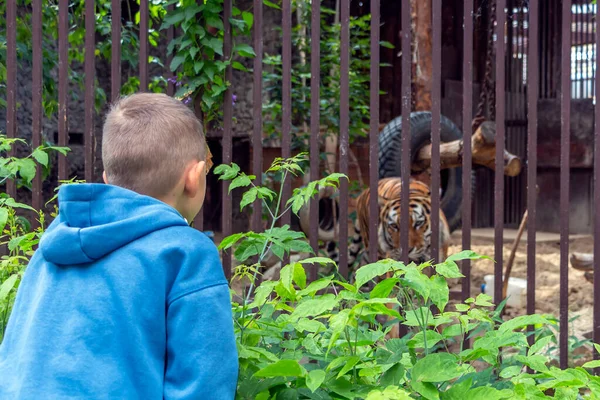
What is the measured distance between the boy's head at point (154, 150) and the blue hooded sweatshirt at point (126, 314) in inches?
3.0

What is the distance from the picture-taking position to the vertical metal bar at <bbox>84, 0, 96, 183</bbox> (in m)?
3.11

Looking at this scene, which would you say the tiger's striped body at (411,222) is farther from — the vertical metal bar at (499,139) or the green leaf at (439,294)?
the green leaf at (439,294)

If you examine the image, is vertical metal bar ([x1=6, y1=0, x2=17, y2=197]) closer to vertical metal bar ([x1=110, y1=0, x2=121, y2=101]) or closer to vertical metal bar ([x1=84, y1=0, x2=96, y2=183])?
vertical metal bar ([x1=84, y1=0, x2=96, y2=183])

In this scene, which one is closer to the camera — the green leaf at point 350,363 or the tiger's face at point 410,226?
Result: the green leaf at point 350,363

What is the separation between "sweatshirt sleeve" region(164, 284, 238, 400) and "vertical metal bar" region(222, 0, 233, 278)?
1.54 m

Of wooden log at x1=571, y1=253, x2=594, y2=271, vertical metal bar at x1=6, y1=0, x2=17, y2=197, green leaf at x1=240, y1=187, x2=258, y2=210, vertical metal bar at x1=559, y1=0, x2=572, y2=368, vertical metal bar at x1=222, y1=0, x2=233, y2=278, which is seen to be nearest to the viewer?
green leaf at x1=240, y1=187, x2=258, y2=210

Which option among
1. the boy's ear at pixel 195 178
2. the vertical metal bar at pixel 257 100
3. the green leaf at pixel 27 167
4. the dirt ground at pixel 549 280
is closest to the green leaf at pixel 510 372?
the boy's ear at pixel 195 178

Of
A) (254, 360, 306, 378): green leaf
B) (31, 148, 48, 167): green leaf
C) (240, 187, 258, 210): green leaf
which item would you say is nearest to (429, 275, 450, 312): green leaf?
(254, 360, 306, 378): green leaf

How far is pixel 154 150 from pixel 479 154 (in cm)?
377

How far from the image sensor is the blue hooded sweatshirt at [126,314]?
56.1 inches

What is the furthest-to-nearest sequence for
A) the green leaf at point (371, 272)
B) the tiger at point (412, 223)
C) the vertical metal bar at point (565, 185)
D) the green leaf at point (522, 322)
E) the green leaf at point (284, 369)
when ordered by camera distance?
1. the tiger at point (412, 223)
2. the vertical metal bar at point (565, 185)
3. the green leaf at point (522, 322)
4. the green leaf at point (371, 272)
5. the green leaf at point (284, 369)

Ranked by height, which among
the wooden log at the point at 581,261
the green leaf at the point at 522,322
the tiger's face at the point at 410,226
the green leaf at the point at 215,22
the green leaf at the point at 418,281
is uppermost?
the green leaf at the point at 215,22

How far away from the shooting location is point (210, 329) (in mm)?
1433

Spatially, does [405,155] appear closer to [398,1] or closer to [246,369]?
[246,369]
